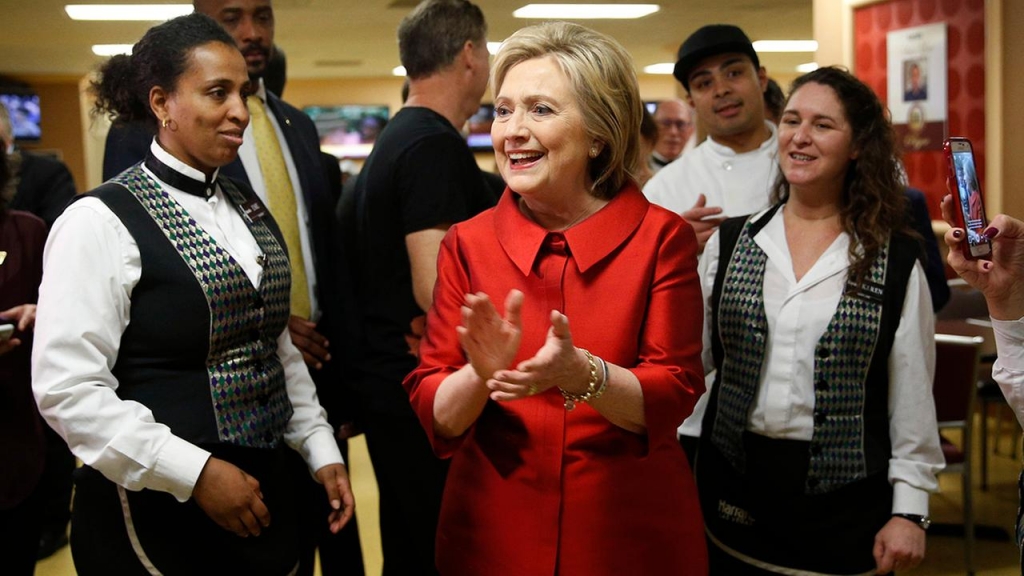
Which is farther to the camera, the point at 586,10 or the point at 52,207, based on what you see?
the point at 586,10

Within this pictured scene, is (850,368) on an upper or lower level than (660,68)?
lower

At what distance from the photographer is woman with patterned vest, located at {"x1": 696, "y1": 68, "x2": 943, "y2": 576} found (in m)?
2.12

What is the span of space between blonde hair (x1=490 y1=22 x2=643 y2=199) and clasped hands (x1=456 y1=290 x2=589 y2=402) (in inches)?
16.4

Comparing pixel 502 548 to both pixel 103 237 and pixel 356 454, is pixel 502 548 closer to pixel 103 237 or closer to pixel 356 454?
pixel 103 237

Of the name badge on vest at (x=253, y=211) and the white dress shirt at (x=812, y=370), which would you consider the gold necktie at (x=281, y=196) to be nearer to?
the name badge on vest at (x=253, y=211)

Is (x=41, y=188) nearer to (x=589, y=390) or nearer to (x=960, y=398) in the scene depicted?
(x=589, y=390)

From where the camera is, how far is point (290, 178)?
2.67 meters

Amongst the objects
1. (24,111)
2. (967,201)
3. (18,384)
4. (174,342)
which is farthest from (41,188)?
(24,111)

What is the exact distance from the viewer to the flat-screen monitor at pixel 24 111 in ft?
46.2

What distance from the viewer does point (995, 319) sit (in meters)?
Answer: 1.74

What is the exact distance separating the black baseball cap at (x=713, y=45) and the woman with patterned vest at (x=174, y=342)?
1540 millimetres

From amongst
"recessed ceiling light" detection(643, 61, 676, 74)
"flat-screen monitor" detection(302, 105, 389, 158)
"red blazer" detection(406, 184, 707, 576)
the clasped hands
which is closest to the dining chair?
"red blazer" detection(406, 184, 707, 576)

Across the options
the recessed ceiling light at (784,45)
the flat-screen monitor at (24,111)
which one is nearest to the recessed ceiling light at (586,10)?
the recessed ceiling light at (784,45)

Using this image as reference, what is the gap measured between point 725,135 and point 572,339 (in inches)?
64.6
